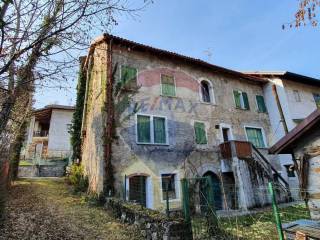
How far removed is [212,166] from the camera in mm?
14133


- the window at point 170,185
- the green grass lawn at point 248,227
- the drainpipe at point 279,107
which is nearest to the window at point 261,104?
the drainpipe at point 279,107

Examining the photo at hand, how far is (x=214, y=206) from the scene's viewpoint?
7164mm

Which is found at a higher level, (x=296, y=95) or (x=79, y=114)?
(x=296, y=95)

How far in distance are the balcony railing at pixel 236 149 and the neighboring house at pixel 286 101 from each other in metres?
4.58

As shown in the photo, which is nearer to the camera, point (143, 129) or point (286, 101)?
point (143, 129)

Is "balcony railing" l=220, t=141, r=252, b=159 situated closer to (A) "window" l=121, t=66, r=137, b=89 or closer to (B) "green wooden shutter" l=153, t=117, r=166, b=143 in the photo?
(B) "green wooden shutter" l=153, t=117, r=166, b=143

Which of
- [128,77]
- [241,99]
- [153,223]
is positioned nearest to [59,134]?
[128,77]

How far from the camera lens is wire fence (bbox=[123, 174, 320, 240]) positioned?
6840mm

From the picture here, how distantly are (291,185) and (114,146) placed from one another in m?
12.4

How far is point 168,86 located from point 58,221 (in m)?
9.39

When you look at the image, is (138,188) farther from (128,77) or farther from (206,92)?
(206,92)

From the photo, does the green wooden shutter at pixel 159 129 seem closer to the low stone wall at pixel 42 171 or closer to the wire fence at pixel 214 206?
the wire fence at pixel 214 206

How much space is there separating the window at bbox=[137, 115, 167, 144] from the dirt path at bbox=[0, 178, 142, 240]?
13.6ft

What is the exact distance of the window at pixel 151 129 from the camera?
12.5m
